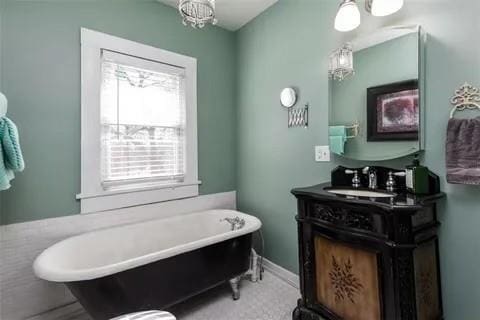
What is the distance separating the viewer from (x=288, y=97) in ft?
7.02

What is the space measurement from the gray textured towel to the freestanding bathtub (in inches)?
53.1

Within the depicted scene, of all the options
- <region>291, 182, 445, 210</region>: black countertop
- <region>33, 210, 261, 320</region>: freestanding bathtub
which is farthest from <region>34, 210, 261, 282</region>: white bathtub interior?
<region>291, 182, 445, 210</region>: black countertop

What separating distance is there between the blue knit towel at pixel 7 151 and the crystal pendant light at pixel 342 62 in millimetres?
2063

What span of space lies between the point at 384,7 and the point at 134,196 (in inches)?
90.4

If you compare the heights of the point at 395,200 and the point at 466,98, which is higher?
the point at 466,98

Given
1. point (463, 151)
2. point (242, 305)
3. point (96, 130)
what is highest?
point (96, 130)

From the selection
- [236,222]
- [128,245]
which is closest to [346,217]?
[236,222]

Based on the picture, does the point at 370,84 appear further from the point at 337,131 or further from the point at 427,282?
the point at 427,282

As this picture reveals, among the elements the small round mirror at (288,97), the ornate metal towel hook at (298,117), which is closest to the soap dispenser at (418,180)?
the ornate metal towel hook at (298,117)

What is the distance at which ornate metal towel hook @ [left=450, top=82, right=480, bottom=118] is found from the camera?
1226 mm

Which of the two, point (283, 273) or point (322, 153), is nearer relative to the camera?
point (322, 153)

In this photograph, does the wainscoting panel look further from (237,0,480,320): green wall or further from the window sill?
(237,0,480,320): green wall

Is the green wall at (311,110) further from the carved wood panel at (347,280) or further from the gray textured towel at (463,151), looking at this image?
the carved wood panel at (347,280)

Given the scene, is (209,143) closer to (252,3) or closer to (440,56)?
(252,3)
